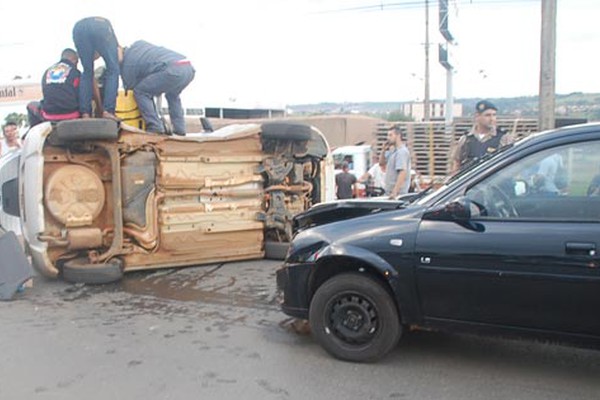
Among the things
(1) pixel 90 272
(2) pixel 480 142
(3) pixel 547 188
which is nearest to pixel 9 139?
(1) pixel 90 272

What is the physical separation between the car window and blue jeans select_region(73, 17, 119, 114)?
4.70m

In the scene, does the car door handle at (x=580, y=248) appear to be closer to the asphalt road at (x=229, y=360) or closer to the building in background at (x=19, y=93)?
the asphalt road at (x=229, y=360)

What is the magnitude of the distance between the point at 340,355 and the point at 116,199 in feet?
11.2

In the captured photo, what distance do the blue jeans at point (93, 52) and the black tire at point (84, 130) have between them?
0.69 metres

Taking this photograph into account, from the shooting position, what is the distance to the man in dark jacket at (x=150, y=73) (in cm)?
730

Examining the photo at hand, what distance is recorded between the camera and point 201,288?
20.9ft

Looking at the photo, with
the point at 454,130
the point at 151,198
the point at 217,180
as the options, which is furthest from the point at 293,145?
the point at 454,130

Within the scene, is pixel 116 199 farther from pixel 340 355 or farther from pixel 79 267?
pixel 340 355

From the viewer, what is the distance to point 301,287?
14.8 ft

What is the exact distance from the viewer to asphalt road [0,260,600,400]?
12.7ft

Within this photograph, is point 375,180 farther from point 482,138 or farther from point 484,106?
point 484,106

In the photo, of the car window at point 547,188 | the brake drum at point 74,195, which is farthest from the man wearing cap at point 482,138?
the brake drum at point 74,195

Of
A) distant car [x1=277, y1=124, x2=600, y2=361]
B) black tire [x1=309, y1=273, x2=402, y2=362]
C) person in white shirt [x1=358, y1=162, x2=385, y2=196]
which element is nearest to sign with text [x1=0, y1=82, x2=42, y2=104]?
person in white shirt [x1=358, y1=162, x2=385, y2=196]

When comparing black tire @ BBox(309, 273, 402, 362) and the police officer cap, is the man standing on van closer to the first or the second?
the police officer cap
